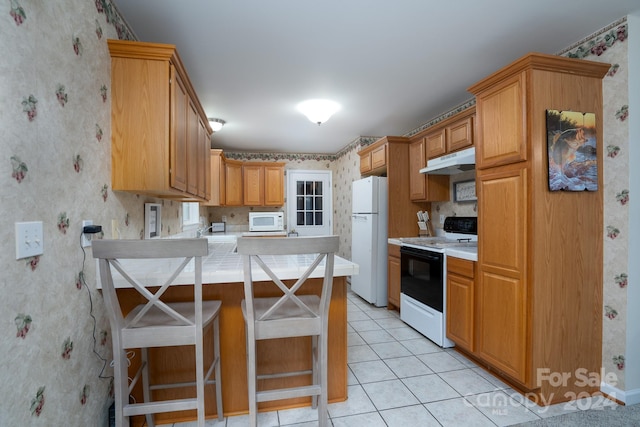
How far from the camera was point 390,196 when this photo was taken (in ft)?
12.0

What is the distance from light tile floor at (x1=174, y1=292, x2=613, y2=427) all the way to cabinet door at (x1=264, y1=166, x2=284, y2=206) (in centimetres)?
308

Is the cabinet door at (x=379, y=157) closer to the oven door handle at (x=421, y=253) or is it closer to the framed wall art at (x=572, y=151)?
the oven door handle at (x=421, y=253)

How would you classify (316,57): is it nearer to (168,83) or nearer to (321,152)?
(168,83)

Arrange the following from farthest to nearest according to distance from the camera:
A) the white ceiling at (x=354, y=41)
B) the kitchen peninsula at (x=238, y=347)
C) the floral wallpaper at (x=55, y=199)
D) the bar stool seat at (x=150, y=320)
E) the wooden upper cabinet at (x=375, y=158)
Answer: the wooden upper cabinet at (x=375, y=158) → the white ceiling at (x=354, y=41) → the kitchen peninsula at (x=238, y=347) → the bar stool seat at (x=150, y=320) → the floral wallpaper at (x=55, y=199)

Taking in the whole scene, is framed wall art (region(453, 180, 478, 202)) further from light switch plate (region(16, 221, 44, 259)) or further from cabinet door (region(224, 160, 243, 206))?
cabinet door (region(224, 160, 243, 206))

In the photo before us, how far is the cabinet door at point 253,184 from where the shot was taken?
5.12 metres

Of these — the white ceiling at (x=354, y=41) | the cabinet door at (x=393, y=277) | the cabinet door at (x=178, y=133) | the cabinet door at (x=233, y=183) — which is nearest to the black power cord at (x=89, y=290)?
the cabinet door at (x=178, y=133)

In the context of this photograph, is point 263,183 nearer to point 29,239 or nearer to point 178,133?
point 178,133

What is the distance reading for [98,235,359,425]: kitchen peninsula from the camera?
1612mm

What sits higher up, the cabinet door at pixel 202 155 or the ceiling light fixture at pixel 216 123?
the ceiling light fixture at pixel 216 123

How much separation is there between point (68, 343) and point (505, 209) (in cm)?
251

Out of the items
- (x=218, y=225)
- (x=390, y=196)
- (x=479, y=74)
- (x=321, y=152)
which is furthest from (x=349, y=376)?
(x=321, y=152)

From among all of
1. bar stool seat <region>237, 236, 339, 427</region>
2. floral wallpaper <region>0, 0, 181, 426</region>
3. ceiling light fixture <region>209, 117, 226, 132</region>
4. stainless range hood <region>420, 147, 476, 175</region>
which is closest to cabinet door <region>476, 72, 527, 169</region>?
stainless range hood <region>420, 147, 476, 175</region>

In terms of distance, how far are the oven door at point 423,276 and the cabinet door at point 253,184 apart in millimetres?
2860
